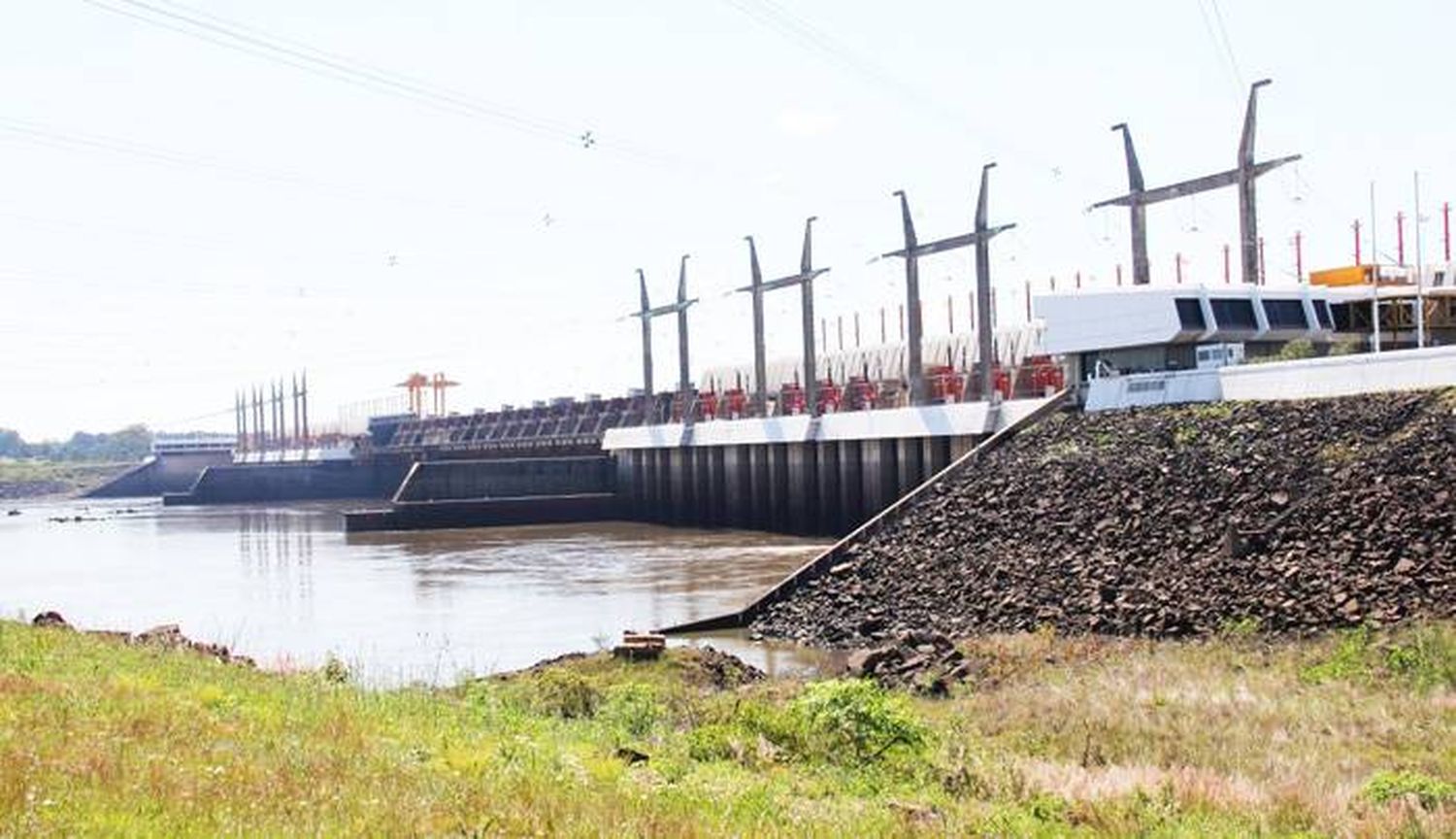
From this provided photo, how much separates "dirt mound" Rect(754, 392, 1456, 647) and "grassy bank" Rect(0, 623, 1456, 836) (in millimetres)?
2731

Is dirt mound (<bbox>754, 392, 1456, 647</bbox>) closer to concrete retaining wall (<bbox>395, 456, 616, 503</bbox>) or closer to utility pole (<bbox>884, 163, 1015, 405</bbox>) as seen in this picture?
utility pole (<bbox>884, 163, 1015, 405</bbox>)

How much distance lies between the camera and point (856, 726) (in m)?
15.3

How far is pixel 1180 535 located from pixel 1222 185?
21852 millimetres

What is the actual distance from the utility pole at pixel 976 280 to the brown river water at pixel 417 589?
26.9 ft

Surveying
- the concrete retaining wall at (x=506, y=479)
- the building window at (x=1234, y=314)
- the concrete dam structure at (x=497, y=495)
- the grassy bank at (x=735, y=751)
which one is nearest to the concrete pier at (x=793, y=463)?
the concrete retaining wall at (x=506, y=479)

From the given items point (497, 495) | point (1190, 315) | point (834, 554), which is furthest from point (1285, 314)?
point (497, 495)

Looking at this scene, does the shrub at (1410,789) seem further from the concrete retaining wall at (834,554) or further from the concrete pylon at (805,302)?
the concrete pylon at (805,302)

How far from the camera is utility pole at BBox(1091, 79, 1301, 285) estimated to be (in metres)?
45.3

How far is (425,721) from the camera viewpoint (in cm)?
1415

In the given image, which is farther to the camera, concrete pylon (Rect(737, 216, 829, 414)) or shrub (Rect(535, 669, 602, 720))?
concrete pylon (Rect(737, 216, 829, 414))

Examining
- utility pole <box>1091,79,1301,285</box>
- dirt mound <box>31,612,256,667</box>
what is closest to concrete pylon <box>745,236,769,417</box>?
utility pole <box>1091,79,1301,285</box>

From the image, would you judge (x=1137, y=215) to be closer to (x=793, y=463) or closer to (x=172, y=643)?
(x=793, y=463)

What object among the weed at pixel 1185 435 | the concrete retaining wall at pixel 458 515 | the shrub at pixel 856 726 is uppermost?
the weed at pixel 1185 435

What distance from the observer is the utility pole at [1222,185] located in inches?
1783
